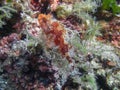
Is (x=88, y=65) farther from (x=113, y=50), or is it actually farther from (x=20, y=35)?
(x=20, y=35)

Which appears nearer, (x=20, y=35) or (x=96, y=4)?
(x=20, y=35)

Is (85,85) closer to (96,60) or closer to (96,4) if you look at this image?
(96,60)

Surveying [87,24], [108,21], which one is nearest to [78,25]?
[87,24]

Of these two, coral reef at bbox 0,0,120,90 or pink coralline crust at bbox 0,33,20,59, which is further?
pink coralline crust at bbox 0,33,20,59

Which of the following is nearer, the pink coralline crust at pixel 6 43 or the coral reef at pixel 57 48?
the coral reef at pixel 57 48

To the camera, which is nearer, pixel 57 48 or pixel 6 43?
pixel 57 48

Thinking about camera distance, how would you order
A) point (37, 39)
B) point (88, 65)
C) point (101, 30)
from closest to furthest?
1. point (37, 39)
2. point (88, 65)
3. point (101, 30)

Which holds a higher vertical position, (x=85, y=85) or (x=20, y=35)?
(x=20, y=35)

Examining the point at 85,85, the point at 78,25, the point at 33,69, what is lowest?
the point at 85,85

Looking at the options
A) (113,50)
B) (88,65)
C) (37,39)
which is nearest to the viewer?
(37,39)
